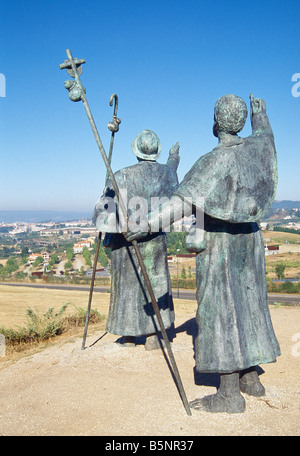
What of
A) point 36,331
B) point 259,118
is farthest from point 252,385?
point 36,331

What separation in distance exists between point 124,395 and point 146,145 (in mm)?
3186

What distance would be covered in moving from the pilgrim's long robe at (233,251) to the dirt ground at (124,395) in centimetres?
52

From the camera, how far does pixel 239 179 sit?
3662mm

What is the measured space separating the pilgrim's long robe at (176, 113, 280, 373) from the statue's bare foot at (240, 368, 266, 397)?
503 millimetres

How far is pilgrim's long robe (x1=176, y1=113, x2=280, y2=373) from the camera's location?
3.64m

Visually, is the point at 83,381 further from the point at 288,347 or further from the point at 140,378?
the point at 288,347

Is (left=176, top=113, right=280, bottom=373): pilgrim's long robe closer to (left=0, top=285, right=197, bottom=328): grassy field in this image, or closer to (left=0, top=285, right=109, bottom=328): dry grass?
(left=0, top=285, right=197, bottom=328): grassy field

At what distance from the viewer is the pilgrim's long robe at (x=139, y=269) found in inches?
229

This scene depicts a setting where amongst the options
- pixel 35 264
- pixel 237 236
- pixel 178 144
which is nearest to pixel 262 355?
pixel 237 236

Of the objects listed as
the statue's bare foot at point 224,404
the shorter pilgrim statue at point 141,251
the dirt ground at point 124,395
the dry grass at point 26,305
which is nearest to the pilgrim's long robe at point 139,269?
the shorter pilgrim statue at point 141,251

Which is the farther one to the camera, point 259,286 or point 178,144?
point 178,144

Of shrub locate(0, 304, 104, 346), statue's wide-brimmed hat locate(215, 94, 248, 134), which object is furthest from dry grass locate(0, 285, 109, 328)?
statue's wide-brimmed hat locate(215, 94, 248, 134)

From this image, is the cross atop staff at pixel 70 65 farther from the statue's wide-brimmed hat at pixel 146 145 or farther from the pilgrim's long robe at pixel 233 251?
the statue's wide-brimmed hat at pixel 146 145
